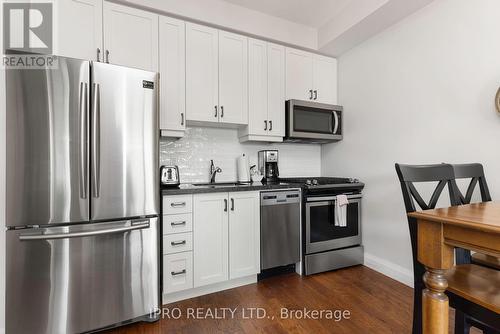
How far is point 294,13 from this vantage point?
2.69m

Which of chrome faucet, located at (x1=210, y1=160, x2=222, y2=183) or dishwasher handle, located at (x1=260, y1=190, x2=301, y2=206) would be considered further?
chrome faucet, located at (x1=210, y1=160, x2=222, y2=183)

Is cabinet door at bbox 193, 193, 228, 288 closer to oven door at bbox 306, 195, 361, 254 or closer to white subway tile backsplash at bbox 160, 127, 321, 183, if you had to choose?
white subway tile backsplash at bbox 160, 127, 321, 183

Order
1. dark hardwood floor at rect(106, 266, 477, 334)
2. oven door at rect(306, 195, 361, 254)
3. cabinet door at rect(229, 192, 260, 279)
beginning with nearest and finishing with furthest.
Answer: dark hardwood floor at rect(106, 266, 477, 334), cabinet door at rect(229, 192, 260, 279), oven door at rect(306, 195, 361, 254)

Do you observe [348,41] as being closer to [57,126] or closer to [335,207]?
[335,207]

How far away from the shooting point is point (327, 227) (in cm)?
258

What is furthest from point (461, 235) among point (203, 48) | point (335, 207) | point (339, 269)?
point (203, 48)

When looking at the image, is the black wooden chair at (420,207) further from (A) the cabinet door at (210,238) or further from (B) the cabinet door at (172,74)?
(B) the cabinet door at (172,74)

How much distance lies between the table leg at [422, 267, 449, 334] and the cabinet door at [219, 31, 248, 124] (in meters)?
2.07

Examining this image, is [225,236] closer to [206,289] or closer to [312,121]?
[206,289]

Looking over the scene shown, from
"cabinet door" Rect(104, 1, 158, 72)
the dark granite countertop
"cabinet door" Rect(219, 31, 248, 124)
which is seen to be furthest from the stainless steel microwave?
"cabinet door" Rect(104, 1, 158, 72)

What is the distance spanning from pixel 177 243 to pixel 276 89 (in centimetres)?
193

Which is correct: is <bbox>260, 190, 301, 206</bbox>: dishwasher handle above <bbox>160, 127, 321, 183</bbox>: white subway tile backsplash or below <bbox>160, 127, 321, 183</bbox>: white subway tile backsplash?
below

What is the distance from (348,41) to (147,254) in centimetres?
294

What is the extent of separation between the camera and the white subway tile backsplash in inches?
103
